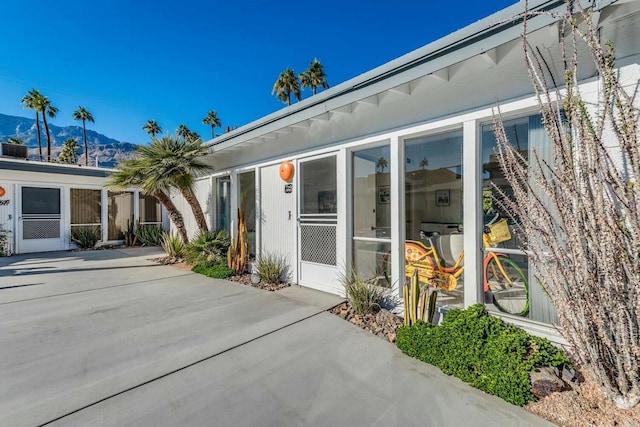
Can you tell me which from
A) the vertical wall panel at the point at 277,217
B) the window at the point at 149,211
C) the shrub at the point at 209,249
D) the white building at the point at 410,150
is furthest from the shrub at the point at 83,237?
the vertical wall panel at the point at 277,217

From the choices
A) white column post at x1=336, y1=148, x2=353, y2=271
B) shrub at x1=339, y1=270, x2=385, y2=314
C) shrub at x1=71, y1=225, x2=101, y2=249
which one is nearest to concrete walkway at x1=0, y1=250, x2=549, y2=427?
shrub at x1=339, y1=270, x2=385, y2=314

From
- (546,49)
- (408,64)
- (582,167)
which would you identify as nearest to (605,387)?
(582,167)

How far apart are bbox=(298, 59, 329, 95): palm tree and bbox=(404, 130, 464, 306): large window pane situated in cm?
2255

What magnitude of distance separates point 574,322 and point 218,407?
282cm

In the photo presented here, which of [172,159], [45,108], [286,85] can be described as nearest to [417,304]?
[172,159]

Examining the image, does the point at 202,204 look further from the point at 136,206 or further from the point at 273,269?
the point at 136,206

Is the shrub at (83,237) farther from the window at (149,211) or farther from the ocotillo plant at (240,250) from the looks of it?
the ocotillo plant at (240,250)

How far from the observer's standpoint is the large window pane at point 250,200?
6508 millimetres

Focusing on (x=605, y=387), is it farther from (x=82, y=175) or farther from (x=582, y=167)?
(x=82, y=175)

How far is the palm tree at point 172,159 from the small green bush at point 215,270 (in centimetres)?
200

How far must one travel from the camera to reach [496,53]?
2.65 metres

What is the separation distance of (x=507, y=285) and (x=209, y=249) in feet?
20.6

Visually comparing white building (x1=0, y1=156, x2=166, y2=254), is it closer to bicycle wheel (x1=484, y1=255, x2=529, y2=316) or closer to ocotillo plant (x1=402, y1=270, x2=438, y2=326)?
ocotillo plant (x1=402, y1=270, x2=438, y2=326)

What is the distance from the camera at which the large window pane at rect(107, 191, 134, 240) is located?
11.5 meters
